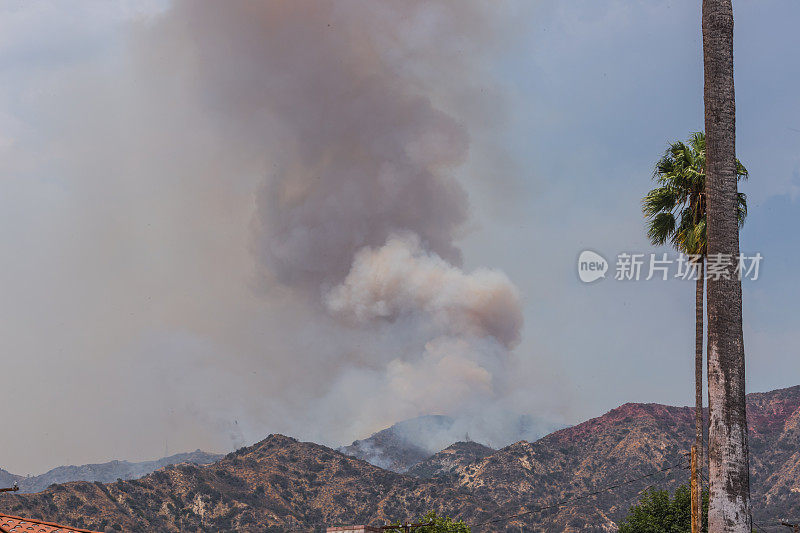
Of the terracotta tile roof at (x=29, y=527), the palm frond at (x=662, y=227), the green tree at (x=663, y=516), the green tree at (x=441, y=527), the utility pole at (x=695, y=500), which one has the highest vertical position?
the palm frond at (x=662, y=227)

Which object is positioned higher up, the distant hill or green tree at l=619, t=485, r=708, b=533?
the distant hill

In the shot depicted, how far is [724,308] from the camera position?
11.2 meters

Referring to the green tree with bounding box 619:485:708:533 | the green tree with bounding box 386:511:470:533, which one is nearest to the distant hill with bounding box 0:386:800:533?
the green tree with bounding box 619:485:708:533

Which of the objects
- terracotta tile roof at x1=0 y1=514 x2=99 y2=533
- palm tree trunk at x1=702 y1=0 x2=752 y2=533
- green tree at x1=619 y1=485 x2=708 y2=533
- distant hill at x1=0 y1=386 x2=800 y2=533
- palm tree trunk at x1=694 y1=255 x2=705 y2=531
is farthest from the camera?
distant hill at x1=0 y1=386 x2=800 y2=533

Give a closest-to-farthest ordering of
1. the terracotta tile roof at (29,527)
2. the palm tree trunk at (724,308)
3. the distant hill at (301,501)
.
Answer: the palm tree trunk at (724,308)
the terracotta tile roof at (29,527)
the distant hill at (301,501)

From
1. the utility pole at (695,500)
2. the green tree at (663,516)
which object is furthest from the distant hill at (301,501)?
the utility pole at (695,500)

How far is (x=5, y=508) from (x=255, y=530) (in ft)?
159

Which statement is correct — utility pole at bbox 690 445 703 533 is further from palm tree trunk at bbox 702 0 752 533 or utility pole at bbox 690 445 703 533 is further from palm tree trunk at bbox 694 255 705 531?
palm tree trunk at bbox 702 0 752 533

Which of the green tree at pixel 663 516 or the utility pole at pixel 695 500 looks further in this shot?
the green tree at pixel 663 516

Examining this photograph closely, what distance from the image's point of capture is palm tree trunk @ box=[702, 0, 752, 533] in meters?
10.7

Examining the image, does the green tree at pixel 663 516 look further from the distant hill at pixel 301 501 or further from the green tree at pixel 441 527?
the distant hill at pixel 301 501

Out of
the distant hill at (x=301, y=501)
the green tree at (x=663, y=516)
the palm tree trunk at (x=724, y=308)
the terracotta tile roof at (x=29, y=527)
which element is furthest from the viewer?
the distant hill at (x=301, y=501)

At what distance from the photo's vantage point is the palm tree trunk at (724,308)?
10711 millimetres

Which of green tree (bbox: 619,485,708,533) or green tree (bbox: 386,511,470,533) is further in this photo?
green tree (bbox: 619,485,708,533)
